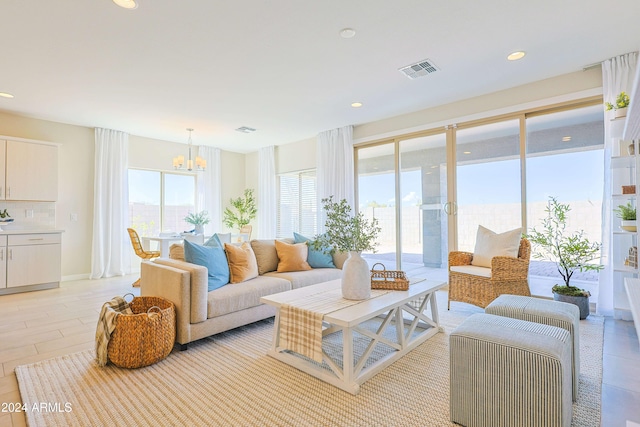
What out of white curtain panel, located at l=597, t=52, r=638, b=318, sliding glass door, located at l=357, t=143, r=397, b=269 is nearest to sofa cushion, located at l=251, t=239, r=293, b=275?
sliding glass door, located at l=357, t=143, r=397, b=269

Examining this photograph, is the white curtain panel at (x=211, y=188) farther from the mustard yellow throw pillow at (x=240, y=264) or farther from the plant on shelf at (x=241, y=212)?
the mustard yellow throw pillow at (x=240, y=264)

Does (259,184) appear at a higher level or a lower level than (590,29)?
lower

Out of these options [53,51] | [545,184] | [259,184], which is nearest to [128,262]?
[259,184]

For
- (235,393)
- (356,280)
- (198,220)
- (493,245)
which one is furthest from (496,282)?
(198,220)

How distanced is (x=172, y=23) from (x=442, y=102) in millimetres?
3432

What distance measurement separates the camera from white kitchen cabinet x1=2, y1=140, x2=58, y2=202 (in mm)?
4590

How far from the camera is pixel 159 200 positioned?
654 centimetres

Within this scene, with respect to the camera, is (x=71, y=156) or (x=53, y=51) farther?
(x=71, y=156)

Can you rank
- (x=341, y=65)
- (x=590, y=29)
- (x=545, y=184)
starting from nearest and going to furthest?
(x=590, y=29)
(x=341, y=65)
(x=545, y=184)

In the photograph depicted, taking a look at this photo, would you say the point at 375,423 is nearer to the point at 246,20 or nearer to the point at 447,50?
the point at 246,20

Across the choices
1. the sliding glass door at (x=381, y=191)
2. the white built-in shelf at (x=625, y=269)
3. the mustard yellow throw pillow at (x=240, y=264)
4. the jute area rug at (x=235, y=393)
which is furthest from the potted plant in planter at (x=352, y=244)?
the sliding glass door at (x=381, y=191)

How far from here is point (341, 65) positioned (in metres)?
3.26

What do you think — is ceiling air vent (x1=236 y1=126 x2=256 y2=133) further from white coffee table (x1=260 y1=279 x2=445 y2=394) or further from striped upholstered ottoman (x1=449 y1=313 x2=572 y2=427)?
striped upholstered ottoman (x1=449 y1=313 x2=572 y2=427)

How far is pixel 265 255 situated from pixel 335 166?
104 inches
